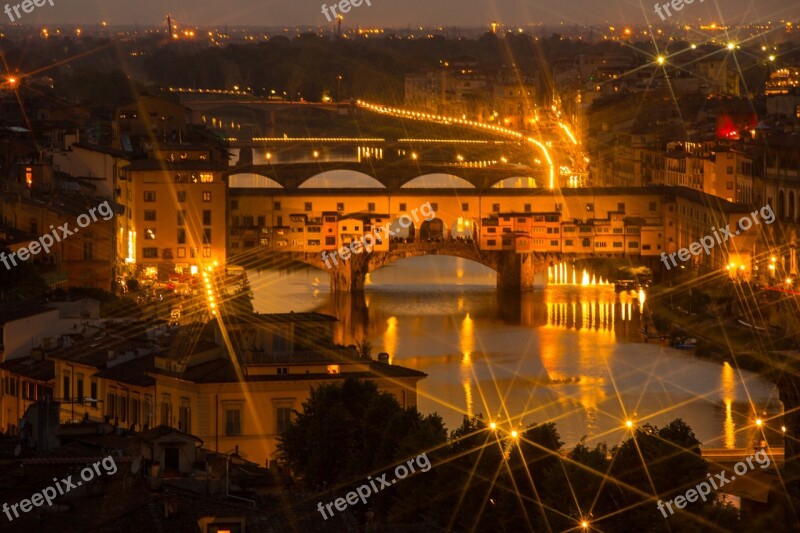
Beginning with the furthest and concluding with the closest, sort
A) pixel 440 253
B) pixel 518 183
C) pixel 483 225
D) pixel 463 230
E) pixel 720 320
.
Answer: pixel 518 183
pixel 463 230
pixel 483 225
pixel 440 253
pixel 720 320

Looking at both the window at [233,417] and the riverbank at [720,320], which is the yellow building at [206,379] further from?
the riverbank at [720,320]

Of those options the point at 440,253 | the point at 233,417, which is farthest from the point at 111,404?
the point at 440,253

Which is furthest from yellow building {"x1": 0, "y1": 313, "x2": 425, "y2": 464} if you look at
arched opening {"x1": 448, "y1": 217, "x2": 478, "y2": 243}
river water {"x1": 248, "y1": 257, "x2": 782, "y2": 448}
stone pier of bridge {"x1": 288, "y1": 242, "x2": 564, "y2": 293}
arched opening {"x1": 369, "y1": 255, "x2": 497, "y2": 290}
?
arched opening {"x1": 448, "y1": 217, "x2": 478, "y2": 243}

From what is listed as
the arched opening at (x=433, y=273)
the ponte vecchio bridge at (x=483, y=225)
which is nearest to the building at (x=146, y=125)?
the ponte vecchio bridge at (x=483, y=225)

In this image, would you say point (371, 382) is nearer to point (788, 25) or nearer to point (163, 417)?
point (163, 417)

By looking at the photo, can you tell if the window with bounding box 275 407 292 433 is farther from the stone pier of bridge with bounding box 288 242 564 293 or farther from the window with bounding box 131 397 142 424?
the stone pier of bridge with bounding box 288 242 564 293

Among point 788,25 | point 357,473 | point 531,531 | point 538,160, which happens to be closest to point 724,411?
point 357,473

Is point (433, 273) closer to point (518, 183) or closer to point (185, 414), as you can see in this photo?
point (518, 183)
